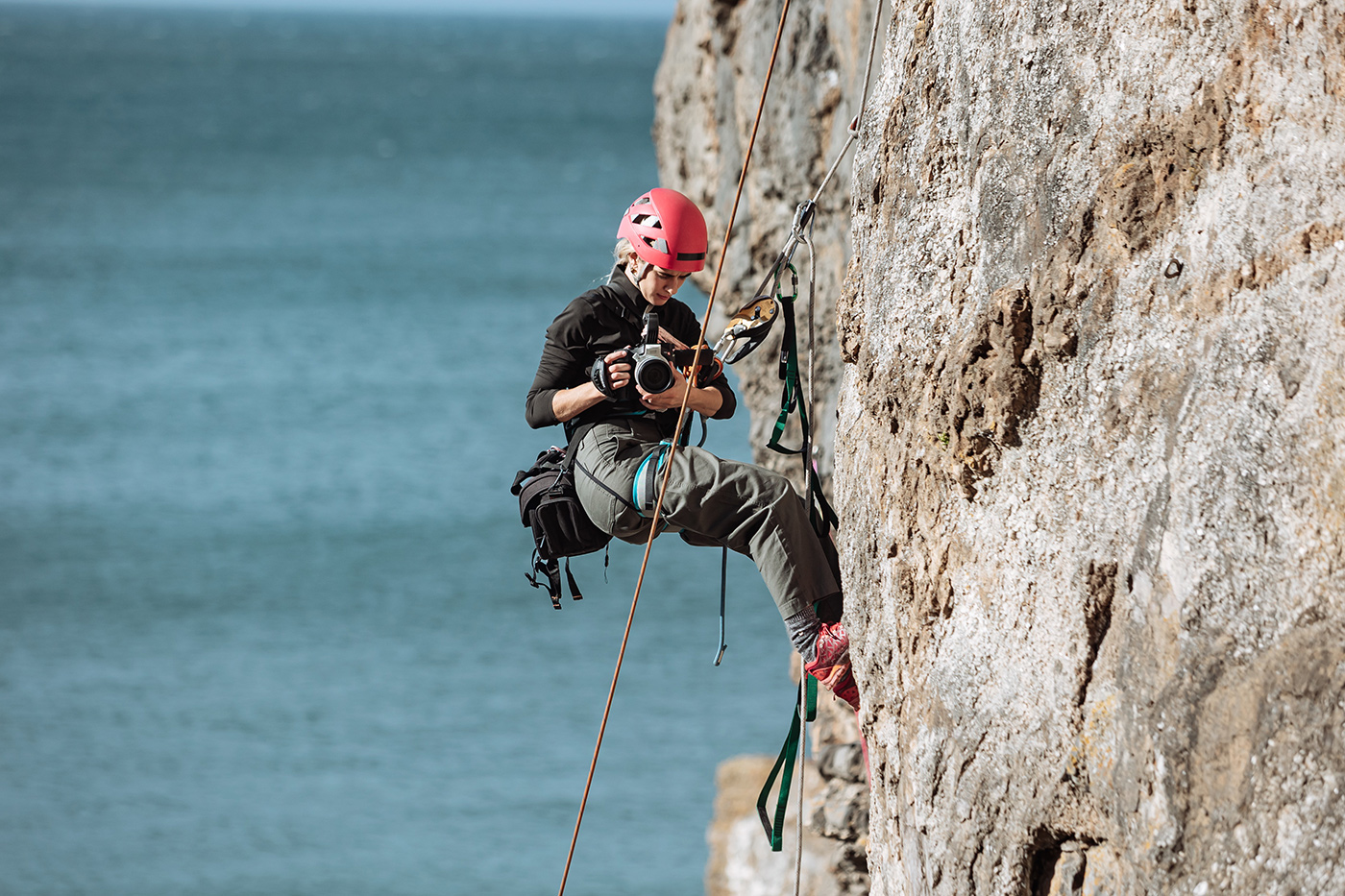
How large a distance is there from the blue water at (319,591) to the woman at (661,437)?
1359 inches

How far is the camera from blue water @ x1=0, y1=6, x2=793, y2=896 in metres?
43.5

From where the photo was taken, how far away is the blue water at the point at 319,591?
43.5 metres

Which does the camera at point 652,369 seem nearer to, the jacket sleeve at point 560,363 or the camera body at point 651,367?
the camera body at point 651,367

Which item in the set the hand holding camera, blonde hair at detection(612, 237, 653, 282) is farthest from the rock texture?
blonde hair at detection(612, 237, 653, 282)

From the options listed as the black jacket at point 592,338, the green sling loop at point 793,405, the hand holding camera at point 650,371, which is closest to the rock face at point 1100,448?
the green sling loop at point 793,405

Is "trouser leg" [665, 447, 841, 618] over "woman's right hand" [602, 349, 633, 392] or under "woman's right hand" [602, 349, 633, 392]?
under

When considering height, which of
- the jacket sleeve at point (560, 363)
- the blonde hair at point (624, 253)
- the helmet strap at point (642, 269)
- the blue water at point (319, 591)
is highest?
the blue water at point (319, 591)

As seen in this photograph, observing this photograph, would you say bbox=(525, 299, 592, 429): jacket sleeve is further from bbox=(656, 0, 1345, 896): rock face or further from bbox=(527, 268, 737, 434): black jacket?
bbox=(656, 0, 1345, 896): rock face

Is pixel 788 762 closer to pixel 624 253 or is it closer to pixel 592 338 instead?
pixel 592 338

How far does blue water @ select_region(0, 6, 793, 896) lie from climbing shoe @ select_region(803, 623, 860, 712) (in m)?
34.3

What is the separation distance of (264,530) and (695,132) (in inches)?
1890

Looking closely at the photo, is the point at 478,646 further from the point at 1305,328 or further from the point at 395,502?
the point at 1305,328

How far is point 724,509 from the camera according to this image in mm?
5793

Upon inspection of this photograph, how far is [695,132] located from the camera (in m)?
14.4
